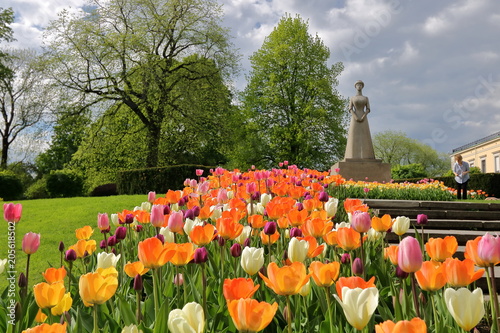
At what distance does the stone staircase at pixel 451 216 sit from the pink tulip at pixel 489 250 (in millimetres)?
4297

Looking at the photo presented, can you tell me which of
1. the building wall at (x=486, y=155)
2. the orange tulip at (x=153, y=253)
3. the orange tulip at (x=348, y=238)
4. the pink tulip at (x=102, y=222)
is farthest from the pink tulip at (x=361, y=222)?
the building wall at (x=486, y=155)

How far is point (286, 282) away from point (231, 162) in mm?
26818

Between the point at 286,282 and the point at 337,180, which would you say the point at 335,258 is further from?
the point at 337,180

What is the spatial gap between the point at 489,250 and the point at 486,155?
5713 centimetres

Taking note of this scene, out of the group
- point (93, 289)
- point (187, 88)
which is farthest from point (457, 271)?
point (187, 88)

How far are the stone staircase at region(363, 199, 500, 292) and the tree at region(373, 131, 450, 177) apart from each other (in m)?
51.9

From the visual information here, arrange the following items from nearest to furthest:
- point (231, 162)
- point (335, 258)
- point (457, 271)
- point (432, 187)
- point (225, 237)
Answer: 1. point (457, 271)
2. point (225, 237)
3. point (335, 258)
4. point (432, 187)
5. point (231, 162)

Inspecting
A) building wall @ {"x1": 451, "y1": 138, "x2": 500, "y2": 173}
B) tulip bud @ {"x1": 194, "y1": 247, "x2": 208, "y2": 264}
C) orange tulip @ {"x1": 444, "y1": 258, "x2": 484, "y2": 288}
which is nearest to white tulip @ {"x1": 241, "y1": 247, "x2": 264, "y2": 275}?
tulip bud @ {"x1": 194, "y1": 247, "x2": 208, "y2": 264}

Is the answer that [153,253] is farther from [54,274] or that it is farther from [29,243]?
[29,243]

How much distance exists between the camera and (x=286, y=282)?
1304 mm

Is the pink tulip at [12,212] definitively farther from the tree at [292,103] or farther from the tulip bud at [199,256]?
the tree at [292,103]

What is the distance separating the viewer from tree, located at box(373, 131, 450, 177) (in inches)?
2304

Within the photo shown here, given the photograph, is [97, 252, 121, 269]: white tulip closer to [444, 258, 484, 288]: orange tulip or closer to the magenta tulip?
the magenta tulip

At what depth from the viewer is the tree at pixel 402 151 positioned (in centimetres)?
5853
